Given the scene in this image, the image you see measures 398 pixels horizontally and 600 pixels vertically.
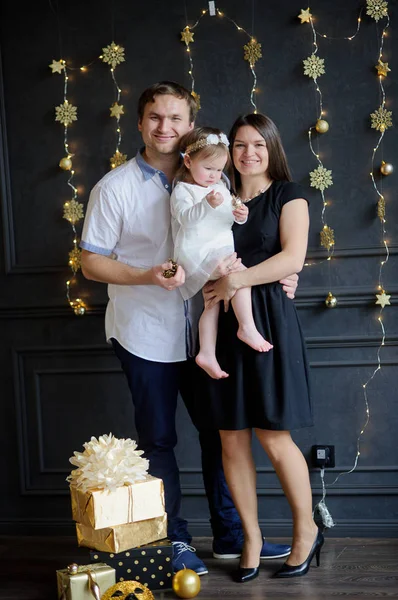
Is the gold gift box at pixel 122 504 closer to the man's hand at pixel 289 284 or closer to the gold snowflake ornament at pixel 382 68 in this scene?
the man's hand at pixel 289 284

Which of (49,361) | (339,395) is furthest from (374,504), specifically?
(49,361)

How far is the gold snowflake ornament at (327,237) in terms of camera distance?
9.93 feet

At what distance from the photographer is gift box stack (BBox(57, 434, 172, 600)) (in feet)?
7.79

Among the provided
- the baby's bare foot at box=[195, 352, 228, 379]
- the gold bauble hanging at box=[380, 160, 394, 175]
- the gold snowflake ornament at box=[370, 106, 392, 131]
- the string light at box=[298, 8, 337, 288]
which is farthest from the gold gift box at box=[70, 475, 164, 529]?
the gold snowflake ornament at box=[370, 106, 392, 131]

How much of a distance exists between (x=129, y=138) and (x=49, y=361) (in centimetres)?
102

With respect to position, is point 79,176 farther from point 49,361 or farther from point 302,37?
point 302,37

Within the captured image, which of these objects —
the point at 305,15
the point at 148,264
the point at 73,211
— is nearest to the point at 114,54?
the point at 73,211

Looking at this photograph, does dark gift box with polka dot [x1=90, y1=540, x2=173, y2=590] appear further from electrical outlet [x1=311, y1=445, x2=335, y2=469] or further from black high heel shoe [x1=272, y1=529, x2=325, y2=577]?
electrical outlet [x1=311, y1=445, x2=335, y2=469]

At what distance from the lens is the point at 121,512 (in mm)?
2383

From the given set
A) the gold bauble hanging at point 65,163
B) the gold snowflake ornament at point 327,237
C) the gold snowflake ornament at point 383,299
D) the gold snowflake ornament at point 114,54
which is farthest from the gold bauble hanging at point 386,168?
the gold bauble hanging at point 65,163

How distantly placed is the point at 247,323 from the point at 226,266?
198mm

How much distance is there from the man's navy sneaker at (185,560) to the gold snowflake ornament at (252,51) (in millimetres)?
1908

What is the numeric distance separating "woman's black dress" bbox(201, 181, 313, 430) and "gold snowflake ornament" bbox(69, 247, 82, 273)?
877 mm

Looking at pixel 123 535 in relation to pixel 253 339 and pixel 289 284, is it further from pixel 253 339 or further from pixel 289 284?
pixel 289 284
